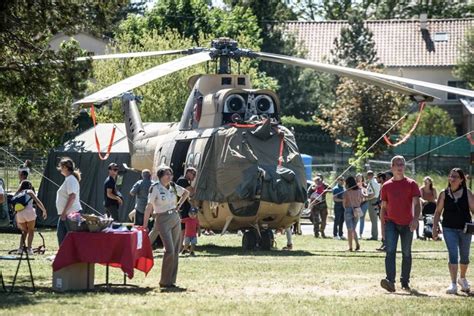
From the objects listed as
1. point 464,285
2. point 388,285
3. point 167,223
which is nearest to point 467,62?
point 464,285

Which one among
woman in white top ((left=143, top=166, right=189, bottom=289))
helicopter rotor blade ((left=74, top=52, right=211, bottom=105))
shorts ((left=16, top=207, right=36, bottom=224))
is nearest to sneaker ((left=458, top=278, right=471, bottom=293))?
woman in white top ((left=143, top=166, right=189, bottom=289))

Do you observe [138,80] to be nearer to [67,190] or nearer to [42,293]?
[67,190]

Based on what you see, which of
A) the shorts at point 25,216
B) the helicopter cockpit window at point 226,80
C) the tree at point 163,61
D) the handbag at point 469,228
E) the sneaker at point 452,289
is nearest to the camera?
the handbag at point 469,228

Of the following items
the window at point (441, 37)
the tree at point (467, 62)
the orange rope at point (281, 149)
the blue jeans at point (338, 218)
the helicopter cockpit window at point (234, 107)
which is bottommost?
the blue jeans at point (338, 218)

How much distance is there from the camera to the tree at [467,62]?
213 ft

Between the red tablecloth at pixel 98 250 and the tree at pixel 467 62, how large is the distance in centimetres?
5193

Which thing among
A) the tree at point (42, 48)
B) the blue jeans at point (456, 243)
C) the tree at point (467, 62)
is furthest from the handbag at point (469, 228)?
the tree at point (467, 62)

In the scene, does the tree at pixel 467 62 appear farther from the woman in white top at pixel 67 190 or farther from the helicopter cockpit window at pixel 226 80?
the woman in white top at pixel 67 190

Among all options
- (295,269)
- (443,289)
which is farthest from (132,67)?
(443,289)

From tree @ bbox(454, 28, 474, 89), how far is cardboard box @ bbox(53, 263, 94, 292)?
51.8m

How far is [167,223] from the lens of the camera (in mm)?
15516

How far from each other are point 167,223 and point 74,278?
155 cm

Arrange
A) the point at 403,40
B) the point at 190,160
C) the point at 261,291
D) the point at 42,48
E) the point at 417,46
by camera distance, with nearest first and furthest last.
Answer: the point at 261,291 < the point at 42,48 < the point at 190,160 < the point at 417,46 < the point at 403,40

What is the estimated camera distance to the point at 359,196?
26.6 metres
